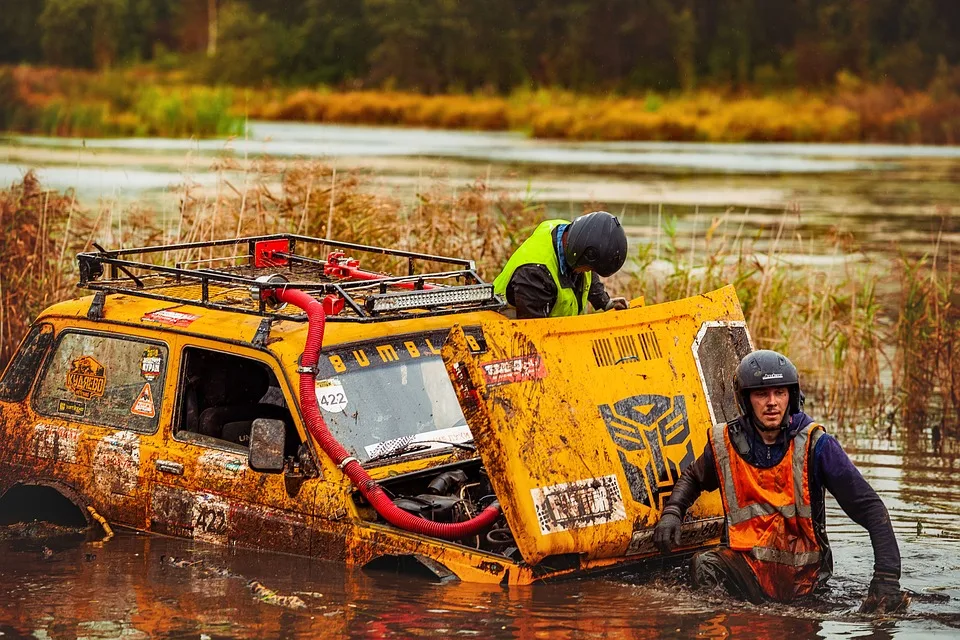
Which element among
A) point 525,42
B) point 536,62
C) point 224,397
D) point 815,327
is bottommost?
point 224,397

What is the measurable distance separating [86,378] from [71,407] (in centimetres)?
19

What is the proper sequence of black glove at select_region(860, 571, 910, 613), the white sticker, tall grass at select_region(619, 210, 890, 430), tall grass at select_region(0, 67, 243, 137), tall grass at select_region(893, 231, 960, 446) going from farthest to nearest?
tall grass at select_region(0, 67, 243, 137)
tall grass at select_region(619, 210, 890, 430)
tall grass at select_region(893, 231, 960, 446)
the white sticker
black glove at select_region(860, 571, 910, 613)

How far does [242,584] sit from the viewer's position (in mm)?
7891

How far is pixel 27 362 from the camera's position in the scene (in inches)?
347

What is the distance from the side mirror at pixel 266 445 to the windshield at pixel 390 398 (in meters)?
0.36

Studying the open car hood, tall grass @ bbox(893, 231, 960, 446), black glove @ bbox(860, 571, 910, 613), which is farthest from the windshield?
tall grass @ bbox(893, 231, 960, 446)

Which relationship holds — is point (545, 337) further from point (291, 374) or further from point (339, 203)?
point (339, 203)

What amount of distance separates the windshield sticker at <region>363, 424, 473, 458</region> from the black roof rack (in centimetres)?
62

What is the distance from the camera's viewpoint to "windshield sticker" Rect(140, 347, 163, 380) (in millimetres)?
8281

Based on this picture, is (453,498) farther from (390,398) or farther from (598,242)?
(598,242)

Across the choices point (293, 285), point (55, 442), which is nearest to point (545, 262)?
point (293, 285)

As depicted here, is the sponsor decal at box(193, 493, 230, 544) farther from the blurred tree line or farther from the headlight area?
the blurred tree line

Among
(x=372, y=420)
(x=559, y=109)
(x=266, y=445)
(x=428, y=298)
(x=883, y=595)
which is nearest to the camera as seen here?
(x=883, y=595)

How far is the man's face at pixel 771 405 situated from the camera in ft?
23.2
